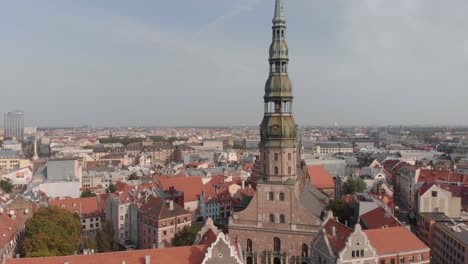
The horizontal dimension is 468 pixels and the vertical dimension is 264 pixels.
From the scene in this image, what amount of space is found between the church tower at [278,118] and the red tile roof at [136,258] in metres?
15.3

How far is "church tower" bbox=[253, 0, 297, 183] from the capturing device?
53.4 metres

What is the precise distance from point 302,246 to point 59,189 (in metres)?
78.0

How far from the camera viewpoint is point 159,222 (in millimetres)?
72562

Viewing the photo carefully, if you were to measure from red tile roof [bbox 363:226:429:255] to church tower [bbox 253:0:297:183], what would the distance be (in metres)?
12.7

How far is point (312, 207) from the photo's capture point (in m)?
59.7

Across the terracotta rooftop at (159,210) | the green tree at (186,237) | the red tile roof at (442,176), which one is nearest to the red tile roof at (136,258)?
the green tree at (186,237)

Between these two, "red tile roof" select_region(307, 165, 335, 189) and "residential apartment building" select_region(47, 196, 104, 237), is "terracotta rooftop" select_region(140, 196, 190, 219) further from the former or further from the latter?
"red tile roof" select_region(307, 165, 335, 189)

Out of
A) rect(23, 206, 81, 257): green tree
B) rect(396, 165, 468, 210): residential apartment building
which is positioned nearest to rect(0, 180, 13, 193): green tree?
rect(23, 206, 81, 257): green tree

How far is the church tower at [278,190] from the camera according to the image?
53562 millimetres

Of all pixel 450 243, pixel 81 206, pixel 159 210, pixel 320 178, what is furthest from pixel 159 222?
pixel 450 243

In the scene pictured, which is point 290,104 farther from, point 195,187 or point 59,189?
point 59,189

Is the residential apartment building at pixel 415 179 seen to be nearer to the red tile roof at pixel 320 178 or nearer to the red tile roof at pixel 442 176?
the red tile roof at pixel 442 176

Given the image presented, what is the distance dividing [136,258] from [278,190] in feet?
68.3

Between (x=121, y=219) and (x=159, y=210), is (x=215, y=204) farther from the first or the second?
(x=159, y=210)
